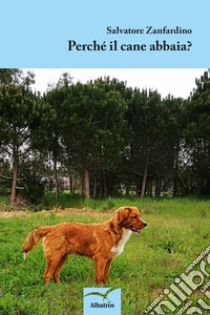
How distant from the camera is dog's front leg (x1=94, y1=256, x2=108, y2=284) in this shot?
4512mm

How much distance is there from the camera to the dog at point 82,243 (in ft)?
14.5

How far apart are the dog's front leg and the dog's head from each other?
0.45m

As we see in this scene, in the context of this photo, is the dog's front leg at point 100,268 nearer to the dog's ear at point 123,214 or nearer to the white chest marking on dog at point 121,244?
the white chest marking on dog at point 121,244

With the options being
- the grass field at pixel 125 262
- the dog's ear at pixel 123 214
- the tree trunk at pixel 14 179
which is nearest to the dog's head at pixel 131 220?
the dog's ear at pixel 123 214

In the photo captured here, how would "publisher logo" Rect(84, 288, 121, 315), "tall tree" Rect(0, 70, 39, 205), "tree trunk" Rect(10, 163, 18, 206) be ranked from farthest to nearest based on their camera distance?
"tree trunk" Rect(10, 163, 18, 206)
"tall tree" Rect(0, 70, 39, 205)
"publisher logo" Rect(84, 288, 121, 315)

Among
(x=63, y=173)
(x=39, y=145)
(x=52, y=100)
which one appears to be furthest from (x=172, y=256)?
(x=52, y=100)

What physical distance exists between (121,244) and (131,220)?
0.32 m

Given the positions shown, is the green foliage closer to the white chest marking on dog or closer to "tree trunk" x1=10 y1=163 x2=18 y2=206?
"tree trunk" x1=10 y1=163 x2=18 y2=206

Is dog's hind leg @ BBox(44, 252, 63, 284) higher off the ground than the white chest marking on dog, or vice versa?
the white chest marking on dog

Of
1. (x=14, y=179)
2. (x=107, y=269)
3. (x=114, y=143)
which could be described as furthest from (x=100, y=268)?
(x=14, y=179)

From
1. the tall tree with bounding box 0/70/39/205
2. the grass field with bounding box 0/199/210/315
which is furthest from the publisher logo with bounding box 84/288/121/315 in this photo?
the tall tree with bounding box 0/70/39/205

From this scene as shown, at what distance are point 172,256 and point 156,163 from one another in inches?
47.6

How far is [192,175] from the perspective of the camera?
19.2ft

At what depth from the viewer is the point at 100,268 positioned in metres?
4.52
